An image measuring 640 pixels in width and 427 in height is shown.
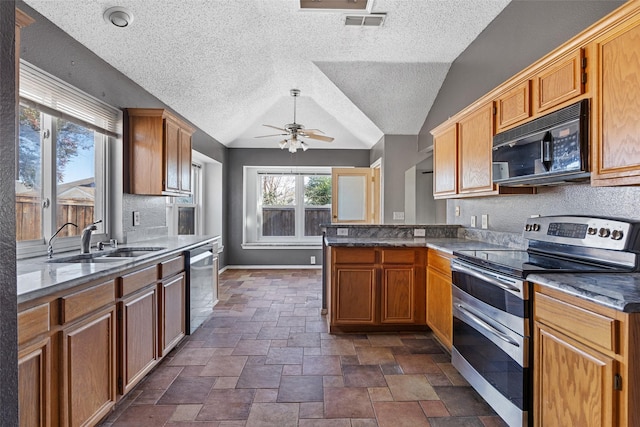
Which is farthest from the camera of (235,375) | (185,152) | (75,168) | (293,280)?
(293,280)

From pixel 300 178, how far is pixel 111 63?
4238mm

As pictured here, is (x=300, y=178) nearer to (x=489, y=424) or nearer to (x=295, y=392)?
(x=295, y=392)

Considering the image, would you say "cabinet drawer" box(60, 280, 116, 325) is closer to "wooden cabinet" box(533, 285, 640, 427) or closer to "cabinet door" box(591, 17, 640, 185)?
"wooden cabinet" box(533, 285, 640, 427)

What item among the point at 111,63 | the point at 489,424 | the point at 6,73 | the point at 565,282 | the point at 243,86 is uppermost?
the point at 243,86

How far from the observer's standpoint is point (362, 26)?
3.30 metres

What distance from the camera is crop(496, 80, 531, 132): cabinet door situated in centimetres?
217

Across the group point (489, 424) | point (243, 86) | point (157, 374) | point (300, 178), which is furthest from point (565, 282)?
point (300, 178)

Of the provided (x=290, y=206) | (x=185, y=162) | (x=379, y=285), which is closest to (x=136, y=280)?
(x=185, y=162)

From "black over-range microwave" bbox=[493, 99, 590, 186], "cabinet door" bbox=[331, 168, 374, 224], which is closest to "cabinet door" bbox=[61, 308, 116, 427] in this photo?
"black over-range microwave" bbox=[493, 99, 590, 186]

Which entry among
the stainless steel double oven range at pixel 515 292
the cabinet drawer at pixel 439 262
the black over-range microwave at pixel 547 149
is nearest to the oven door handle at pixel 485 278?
the stainless steel double oven range at pixel 515 292

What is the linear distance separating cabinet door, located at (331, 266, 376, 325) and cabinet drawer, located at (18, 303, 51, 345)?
2216mm

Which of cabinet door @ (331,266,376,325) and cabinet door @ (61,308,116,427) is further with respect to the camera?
cabinet door @ (331,266,376,325)

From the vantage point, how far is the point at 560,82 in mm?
1880

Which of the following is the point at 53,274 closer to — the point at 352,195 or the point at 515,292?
the point at 515,292
